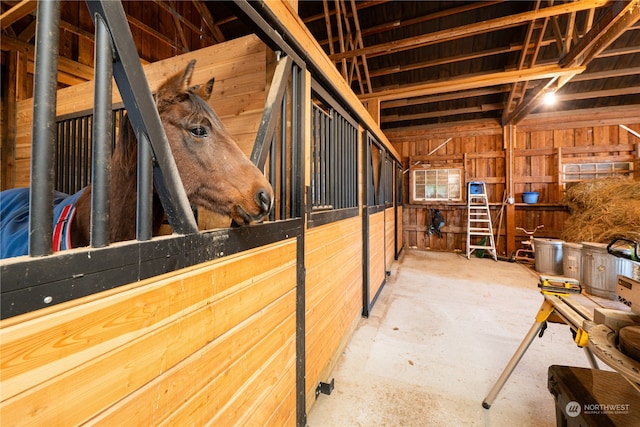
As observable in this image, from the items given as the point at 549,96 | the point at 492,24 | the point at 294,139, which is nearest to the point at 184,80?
the point at 294,139

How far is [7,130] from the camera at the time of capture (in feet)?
9.14

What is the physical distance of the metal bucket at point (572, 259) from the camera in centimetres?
447

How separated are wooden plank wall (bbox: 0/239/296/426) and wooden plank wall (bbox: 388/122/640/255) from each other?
23.4 ft

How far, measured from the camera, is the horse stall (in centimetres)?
45

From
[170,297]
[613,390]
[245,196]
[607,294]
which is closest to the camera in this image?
[170,297]

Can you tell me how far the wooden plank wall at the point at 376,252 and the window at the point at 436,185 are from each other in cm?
381

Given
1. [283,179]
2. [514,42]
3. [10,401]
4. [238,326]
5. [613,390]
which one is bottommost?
[613,390]

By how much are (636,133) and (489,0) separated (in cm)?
505

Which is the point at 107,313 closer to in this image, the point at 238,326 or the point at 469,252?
the point at 238,326

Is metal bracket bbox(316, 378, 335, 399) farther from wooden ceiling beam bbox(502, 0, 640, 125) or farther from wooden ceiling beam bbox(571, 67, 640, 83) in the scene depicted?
wooden ceiling beam bbox(571, 67, 640, 83)

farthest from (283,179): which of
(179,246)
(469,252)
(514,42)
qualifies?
(469,252)

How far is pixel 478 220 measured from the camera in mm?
6633

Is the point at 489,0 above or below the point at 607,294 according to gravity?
above

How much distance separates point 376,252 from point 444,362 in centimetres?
170
